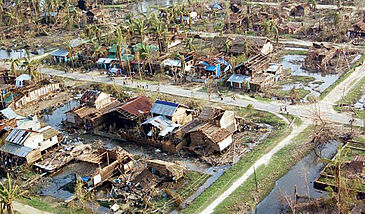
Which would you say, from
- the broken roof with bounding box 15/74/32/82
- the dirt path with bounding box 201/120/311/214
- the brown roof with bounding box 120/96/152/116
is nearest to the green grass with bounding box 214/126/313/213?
the dirt path with bounding box 201/120/311/214

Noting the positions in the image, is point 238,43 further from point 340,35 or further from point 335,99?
point 335,99

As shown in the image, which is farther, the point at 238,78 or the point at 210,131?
the point at 238,78

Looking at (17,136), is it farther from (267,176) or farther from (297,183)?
(297,183)

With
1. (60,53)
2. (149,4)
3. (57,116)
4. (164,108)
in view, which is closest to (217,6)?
(149,4)

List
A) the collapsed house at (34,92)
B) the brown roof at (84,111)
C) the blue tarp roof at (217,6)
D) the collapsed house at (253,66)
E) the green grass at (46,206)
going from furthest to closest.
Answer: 1. the blue tarp roof at (217,6)
2. the collapsed house at (253,66)
3. the collapsed house at (34,92)
4. the brown roof at (84,111)
5. the green grass at (46,206)

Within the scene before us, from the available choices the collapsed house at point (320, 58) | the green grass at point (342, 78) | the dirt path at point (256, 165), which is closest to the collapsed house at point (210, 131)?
the dirt path at point (256, 165)

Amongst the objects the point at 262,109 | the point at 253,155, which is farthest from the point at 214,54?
the point at 253,155

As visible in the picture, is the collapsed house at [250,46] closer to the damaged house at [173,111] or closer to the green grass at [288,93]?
the green grass at [288,93]
